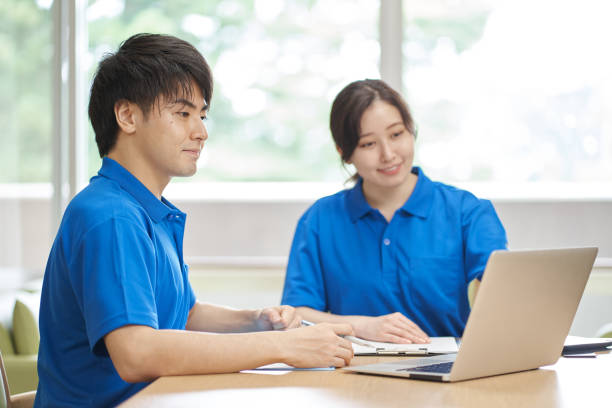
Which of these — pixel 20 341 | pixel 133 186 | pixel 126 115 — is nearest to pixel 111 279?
pixel 133 186

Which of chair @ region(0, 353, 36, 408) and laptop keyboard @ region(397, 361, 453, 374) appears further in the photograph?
chair @ region(0, 353, 36, 408)

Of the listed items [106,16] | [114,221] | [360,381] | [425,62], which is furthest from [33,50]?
[360,381]

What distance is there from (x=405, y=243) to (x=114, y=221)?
3.39ft

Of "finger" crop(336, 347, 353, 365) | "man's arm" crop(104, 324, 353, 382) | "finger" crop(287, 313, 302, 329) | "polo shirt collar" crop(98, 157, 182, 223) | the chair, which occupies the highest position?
"polo shirt collar" crop(98, 157, 182, 223)

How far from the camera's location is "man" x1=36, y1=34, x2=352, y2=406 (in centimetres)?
A: 114

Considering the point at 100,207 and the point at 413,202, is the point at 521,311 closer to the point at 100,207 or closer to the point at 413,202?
the point at 100,207

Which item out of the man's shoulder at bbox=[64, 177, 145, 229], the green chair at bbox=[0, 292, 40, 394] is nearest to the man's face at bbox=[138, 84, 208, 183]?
the man's shoulder at bbox=[64, 177, 145, 229]

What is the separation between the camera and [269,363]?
3.92ft

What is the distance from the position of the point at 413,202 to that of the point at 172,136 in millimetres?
894

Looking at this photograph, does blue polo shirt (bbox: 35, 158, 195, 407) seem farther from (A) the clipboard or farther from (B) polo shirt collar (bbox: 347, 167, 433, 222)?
(B) polo shirt collar (bbox: 347, 167, 433, 222)

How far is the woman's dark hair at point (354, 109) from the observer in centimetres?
206

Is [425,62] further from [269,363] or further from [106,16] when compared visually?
[269,363]

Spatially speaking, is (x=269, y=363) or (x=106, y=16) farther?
(x=106, y=16)

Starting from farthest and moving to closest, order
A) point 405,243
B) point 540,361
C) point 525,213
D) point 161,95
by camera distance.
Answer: point 525,213 < point 405,243 < point 161,95 < point 540,361
